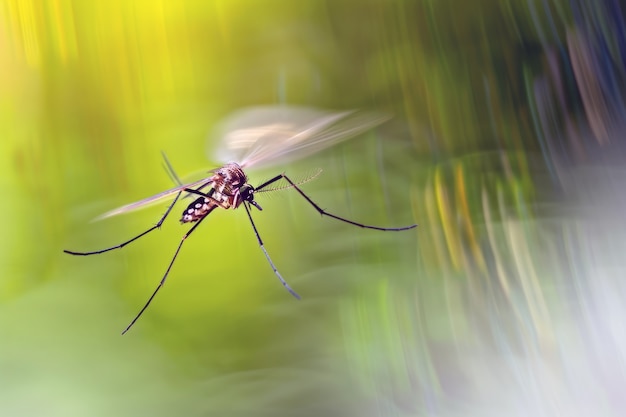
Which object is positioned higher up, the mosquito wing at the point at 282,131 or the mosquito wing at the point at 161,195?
the mosquito wing at the point at 282,131

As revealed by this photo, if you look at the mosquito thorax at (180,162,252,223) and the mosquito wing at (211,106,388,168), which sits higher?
the mosquito wing at (211,106,388,168)

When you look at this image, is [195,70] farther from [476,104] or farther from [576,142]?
[576,142]

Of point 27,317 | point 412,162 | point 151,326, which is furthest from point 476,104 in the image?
point 27,317

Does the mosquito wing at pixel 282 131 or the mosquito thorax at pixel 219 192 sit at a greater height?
the mosquito wing at pixel 282 131

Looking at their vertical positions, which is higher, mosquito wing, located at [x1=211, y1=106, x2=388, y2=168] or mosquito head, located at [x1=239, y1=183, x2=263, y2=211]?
mosquito wing, located at [x1=211, y1=106, x2=388, y2=168]
